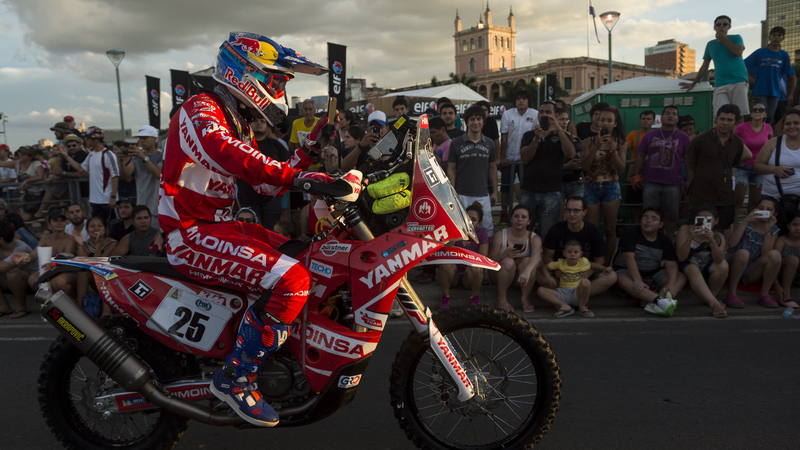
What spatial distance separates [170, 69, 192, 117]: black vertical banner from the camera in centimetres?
1906

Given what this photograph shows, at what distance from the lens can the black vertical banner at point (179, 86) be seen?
62.5 feet

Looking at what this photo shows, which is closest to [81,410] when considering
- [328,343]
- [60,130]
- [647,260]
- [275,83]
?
[328,343]

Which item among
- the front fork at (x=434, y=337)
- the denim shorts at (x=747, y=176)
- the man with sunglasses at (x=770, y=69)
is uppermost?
the man with sunglasses at (x=770, y=69)

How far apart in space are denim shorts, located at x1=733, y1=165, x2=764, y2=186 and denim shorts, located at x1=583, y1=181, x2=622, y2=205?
1.92 m

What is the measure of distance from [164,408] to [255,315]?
27.7 inches

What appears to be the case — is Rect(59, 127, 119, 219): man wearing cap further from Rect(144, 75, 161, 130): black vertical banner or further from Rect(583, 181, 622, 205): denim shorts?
Rect(144, 75, 161, 130): black vertical banner

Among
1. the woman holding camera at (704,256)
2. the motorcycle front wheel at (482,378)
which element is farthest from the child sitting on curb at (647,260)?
the motorcycle front wheel at (482,378)

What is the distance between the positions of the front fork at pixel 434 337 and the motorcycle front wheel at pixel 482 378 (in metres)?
0.06

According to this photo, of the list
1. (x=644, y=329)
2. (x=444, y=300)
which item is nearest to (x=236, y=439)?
(x=444, y=300)

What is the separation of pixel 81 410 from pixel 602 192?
6.52 m

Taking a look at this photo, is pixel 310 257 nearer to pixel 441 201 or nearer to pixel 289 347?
pixel 289 347

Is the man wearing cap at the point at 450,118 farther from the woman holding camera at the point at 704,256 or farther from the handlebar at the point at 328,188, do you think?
the handlebar at the point at 328,188

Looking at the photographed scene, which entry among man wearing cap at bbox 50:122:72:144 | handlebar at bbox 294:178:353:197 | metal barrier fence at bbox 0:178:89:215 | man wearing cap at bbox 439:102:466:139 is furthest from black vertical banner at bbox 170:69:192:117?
handlebar at bbox 294:178:353:197

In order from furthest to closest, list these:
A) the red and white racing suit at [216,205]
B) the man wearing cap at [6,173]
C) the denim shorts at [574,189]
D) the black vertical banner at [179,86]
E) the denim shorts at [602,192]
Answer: the black vertical banner at [179,86] → the man wearing cap at [6,173] → the denim shorts at [574,189] → the denim shorts at [602,192] → the red and white racing suit at [216,205]
